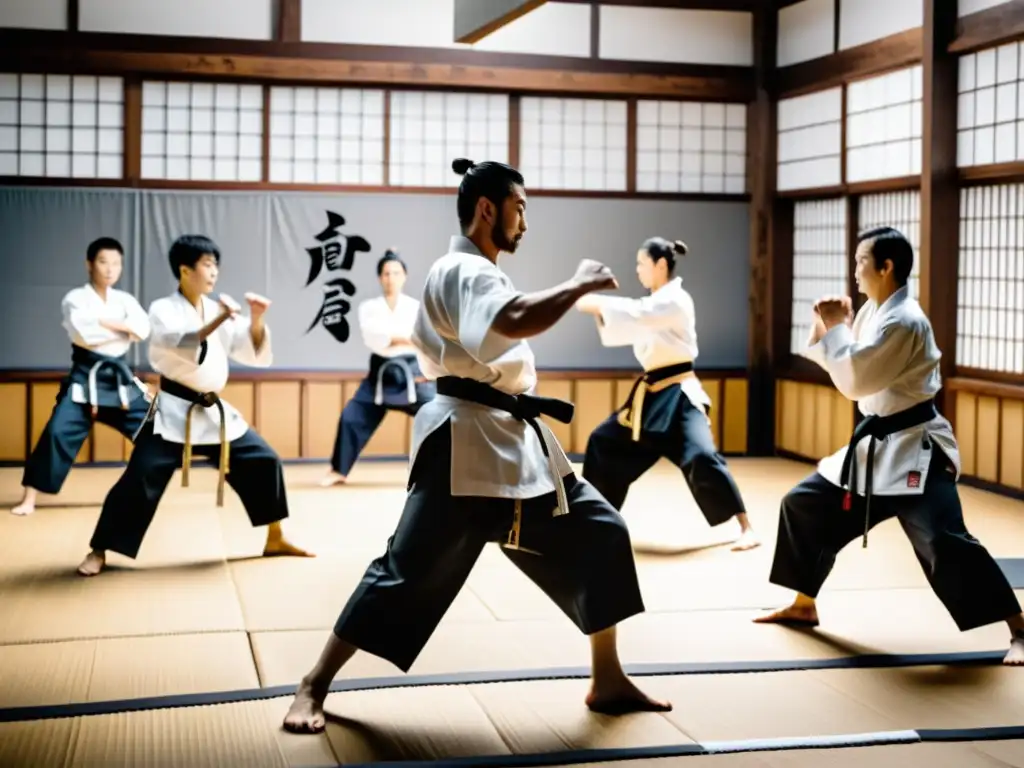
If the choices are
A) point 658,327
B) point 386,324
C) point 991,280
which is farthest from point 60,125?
point 991,280

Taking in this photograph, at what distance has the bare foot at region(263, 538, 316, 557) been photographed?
18.0 feet

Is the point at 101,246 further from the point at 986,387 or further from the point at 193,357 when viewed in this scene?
the point at 986,387

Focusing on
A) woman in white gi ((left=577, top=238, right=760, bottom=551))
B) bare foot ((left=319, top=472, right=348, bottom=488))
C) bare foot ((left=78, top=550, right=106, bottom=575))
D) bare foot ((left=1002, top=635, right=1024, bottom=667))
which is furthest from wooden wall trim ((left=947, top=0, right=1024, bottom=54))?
bare foot ((left=78, top=550, right=106, bottom=575))

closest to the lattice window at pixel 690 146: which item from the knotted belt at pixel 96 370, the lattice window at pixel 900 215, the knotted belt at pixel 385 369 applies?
the lattice window at pixel 900 215

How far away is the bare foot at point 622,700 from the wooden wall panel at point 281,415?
5.29 m

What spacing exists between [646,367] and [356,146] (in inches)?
131

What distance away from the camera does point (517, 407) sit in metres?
3.39

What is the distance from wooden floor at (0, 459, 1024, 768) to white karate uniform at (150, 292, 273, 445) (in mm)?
531

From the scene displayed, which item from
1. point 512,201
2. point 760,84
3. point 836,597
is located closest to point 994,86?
point 760,84

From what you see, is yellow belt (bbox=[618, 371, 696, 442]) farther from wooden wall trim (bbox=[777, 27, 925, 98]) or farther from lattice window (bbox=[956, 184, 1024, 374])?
wooden wall trim (bbox=[777, 27, 925, 98])

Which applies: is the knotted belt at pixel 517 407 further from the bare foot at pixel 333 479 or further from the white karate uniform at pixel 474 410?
the bare foot at pixel 333 479

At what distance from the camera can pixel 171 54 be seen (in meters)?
8.18

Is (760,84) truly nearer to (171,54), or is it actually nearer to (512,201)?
(171,54)

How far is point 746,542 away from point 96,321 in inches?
127
